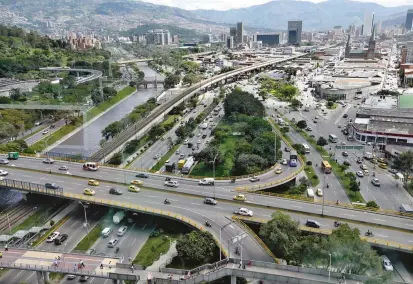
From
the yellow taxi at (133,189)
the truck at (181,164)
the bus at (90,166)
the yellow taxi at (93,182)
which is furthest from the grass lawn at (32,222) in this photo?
the truck at (181,164)

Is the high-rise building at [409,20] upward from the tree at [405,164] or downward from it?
upward

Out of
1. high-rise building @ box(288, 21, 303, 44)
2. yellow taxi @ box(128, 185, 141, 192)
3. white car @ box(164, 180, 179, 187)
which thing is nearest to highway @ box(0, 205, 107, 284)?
yellow taxi @ box(128, 185, 141, 192)

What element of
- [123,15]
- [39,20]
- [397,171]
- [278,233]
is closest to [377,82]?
[397,171]

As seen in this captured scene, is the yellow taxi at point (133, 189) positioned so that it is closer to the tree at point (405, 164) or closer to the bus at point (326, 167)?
the bus at point (326, 167)

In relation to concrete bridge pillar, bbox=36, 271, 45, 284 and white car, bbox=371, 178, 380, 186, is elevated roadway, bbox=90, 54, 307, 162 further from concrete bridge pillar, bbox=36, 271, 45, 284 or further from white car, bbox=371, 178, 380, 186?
white car, bbox=371, 178, 380, 186

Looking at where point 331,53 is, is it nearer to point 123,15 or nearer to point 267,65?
point 267,65

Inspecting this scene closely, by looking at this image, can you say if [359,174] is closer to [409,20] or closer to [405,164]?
[405,164]
